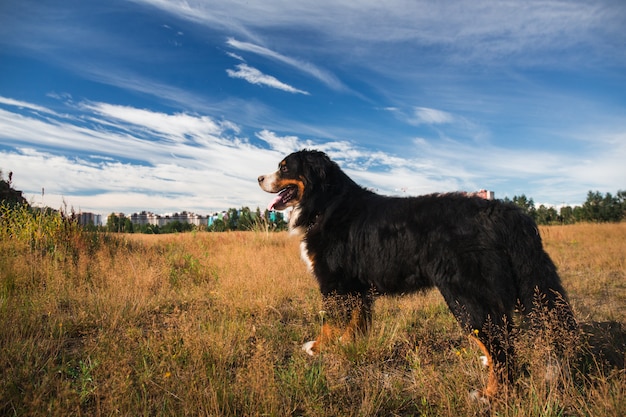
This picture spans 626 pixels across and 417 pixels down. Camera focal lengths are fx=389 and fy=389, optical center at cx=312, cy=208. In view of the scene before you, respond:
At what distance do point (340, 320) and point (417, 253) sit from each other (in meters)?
1.09

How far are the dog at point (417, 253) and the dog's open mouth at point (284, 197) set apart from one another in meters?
0.01

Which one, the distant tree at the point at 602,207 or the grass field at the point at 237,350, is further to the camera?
the distant tree at the point at 602,207

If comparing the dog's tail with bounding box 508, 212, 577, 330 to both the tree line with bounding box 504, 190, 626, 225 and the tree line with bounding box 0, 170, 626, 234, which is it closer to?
the tree line with bounding box 0, 170, 626, 234

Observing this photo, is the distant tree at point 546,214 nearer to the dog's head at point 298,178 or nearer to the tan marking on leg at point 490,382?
the dog's head at point 298,178

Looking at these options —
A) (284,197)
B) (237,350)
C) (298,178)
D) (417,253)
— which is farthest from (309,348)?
(298,178)

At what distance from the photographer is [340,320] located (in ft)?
13.0

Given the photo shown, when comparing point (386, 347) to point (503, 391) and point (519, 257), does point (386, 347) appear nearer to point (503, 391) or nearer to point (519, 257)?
point (503, 391)

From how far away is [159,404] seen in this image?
8.71ft

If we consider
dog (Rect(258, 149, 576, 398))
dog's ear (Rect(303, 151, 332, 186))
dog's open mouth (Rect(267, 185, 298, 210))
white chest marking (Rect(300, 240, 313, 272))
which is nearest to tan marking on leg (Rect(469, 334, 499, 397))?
dog (Rect(258, 149, 576, 398))

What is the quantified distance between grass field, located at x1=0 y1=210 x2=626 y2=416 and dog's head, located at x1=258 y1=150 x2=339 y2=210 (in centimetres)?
154

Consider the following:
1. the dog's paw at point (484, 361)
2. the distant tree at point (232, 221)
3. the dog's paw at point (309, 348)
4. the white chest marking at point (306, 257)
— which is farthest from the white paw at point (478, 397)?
the distant tree at point (232, 221)

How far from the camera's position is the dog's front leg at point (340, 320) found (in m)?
3.94

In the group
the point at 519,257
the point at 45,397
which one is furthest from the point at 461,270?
the point at 45,397

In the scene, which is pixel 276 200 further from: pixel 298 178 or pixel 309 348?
pixel 309 348
